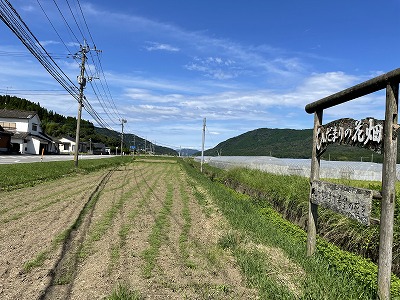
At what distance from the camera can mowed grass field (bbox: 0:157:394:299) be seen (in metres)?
3.95

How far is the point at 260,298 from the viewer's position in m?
3.80

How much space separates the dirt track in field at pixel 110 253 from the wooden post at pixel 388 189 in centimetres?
141

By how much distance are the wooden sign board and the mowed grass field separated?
2.78 feet

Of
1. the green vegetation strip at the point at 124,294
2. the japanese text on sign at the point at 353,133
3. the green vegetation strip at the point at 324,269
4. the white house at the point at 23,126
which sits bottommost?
the green vegetation strip at the point at 124,294

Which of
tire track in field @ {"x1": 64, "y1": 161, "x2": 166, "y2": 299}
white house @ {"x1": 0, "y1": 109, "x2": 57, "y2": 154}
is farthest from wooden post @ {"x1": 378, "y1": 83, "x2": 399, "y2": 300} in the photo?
white house @ {"x1": 0, "y1": 109, "x2": 57, "y2": 154}

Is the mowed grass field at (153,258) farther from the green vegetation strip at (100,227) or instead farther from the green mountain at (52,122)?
the green mountain at (52,122)

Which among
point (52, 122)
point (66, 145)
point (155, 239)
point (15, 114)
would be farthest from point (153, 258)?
point (52, 122)

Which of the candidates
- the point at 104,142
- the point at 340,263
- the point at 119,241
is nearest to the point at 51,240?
the point at 119,241

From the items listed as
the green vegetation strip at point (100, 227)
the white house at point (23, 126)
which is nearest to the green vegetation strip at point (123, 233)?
the green vegetation strip at point (100, 227)

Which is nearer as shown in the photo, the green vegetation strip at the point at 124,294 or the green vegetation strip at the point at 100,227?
the green vegetation strip at the point at 124,294

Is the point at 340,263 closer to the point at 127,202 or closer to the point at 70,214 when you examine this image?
the point at 70,214

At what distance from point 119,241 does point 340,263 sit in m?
3.67

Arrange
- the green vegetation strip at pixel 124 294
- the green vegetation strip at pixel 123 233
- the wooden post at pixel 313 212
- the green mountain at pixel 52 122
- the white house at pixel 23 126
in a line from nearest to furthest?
the green vegetation strip at pixel 124 294
the green vegetation strip at pixel 123 233
the wooden post at pixel 313 212
the white house at pixel 23 126
the green mountain at pixel 52 122

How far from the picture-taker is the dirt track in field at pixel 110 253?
4043mm
